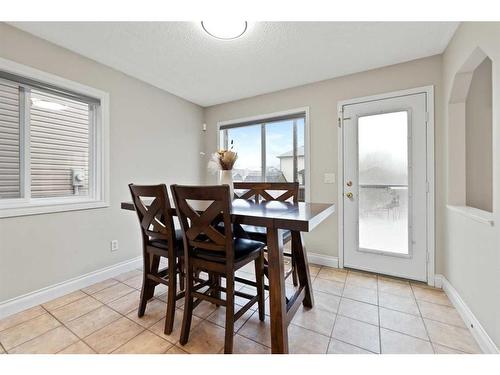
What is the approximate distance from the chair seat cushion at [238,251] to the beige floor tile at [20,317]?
1.54 meters

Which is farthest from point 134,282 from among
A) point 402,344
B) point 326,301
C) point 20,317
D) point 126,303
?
point 402,344

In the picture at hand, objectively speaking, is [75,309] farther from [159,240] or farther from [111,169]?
[111,169]

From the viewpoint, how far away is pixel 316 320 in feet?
5.65

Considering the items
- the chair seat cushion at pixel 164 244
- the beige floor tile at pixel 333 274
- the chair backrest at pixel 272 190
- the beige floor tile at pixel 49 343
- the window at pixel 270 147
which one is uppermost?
the window at pixel 270 147

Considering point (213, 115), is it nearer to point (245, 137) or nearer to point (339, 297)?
point (245, 137)

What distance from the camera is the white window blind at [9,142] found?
5.96 ft

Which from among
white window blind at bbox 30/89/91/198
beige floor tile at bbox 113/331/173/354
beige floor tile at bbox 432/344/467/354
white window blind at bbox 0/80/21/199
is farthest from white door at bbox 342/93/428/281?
white window blind at bbox 0/80/21/199

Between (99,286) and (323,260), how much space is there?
8.40ft

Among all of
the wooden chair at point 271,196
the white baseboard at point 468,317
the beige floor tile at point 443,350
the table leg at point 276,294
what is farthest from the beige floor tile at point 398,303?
the table leg at point 276,294

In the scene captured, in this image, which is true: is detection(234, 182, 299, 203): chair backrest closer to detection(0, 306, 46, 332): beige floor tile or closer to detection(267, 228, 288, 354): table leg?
detection(267, 228, 288, 354): table leg

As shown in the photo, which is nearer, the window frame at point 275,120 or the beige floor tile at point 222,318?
the beige floor tile at point 222,318

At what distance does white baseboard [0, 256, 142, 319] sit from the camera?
71.1 inches

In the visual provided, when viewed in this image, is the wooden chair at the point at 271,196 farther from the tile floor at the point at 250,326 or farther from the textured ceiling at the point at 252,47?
the textured ceiling at the point at 252,47
